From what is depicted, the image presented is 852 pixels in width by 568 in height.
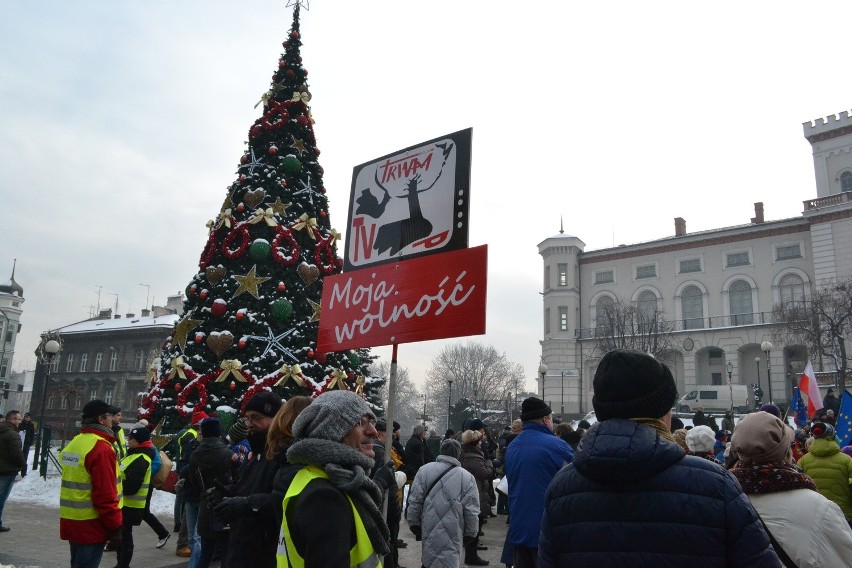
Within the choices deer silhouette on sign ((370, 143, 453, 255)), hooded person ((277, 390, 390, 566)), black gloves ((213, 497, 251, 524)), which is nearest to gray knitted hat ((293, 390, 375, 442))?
hooded person ((277, 390, 390, 566))

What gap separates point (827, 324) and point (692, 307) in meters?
13.8

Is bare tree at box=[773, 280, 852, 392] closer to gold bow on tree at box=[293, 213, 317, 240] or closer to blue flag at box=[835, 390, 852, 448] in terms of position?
blue flag at box=[835, 390, 852, 448]

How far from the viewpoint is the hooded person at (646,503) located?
6.13ft

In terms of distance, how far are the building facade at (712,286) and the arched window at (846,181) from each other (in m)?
0.07

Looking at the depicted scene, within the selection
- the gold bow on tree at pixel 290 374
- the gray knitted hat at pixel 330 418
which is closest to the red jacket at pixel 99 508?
the gray knitted hat at pixel 330 418

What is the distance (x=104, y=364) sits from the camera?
204 feet

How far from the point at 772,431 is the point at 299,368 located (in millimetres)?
10349

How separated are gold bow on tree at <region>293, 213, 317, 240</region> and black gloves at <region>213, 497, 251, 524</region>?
1062cm

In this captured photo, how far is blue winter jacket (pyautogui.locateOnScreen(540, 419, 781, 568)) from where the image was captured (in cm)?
187

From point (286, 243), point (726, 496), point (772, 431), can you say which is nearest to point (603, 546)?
point (726, 496)

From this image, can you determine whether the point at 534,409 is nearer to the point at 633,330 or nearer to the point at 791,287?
the point at 633,330

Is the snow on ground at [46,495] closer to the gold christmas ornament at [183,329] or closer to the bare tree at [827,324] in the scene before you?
the gold christmas ornament at [183,329]

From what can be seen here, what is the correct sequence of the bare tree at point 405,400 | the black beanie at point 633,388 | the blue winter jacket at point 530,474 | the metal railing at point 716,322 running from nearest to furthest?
the black beanie at point 633,388
the blue winter jacket at point 530,474
the metal railing at point 716,322
the bare tree at point 405,400

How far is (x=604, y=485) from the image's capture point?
201 centimetres
